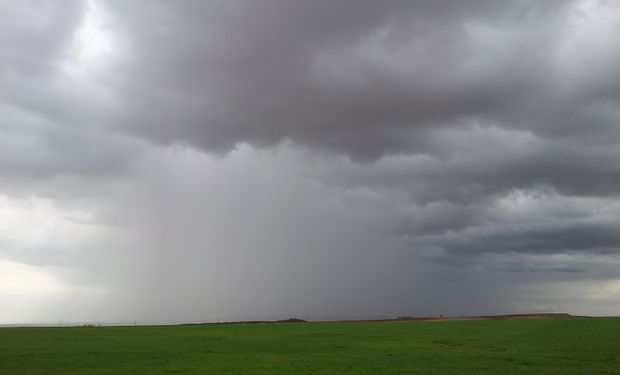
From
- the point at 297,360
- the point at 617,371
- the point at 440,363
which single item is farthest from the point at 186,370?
the point at 617,371

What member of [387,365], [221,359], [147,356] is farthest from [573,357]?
[147,356]

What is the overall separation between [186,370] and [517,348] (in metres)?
37.2

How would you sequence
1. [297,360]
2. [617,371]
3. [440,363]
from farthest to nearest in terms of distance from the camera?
[297,360] < [440,363] < [617,371]

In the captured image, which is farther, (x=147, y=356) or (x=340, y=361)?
(x=147, y=356)

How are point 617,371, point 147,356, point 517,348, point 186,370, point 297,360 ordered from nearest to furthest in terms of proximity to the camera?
point 617,371 < point 186,370 < point 297,360 < point 147,356 < point 517,348

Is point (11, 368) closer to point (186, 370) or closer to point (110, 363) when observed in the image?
point (110, 363)

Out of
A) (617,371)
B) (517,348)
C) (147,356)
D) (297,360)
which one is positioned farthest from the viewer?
(517,348)

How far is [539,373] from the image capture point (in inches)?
1489

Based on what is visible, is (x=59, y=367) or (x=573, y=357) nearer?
(x=59, y=367)

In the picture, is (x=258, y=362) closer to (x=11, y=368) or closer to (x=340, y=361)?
(x=340, y=361)

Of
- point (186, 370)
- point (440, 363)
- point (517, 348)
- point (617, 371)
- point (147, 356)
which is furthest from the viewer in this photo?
point (517, 348)

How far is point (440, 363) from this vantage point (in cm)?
4400

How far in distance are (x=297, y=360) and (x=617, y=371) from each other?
1024 inches

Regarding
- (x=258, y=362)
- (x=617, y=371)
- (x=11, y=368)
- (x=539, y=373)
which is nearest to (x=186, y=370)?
(x=258, y=362)
